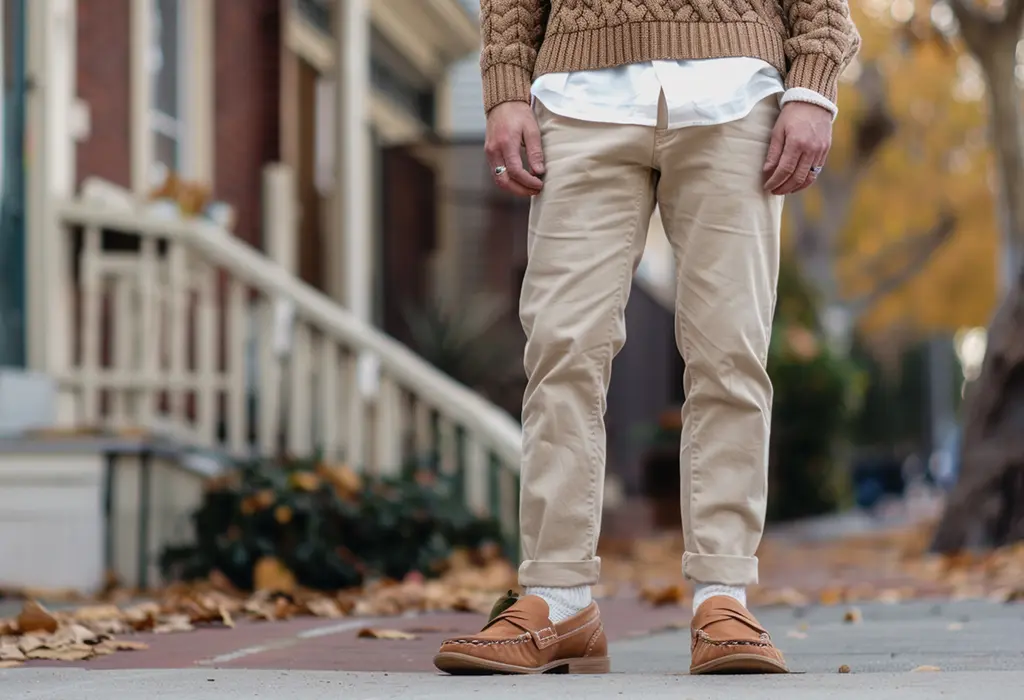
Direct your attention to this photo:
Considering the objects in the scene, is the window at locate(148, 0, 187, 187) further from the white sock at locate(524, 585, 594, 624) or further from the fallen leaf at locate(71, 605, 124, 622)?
the white sock at locate(524, 585, 594, 624)

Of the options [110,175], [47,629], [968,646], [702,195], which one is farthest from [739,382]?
[110,175]

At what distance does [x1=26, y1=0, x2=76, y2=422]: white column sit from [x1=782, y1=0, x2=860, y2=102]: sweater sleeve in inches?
173

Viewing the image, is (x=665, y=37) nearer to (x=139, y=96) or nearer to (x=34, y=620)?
(x=34, y=620)

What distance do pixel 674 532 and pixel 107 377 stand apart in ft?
24.2

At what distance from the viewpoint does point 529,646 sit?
3.45m

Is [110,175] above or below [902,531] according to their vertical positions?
above

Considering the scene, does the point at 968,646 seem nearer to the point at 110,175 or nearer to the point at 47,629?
the point at 47,629

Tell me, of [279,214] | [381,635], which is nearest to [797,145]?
[381,635]

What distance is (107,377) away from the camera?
7223 mm

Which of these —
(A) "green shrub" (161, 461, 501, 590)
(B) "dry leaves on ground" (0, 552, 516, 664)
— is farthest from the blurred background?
(B) "dry leaves on ground" (0, 552, 516, 664)

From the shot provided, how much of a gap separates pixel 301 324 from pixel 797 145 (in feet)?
14.7

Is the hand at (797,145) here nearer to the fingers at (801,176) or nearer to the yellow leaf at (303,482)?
the fingers at (801,176)

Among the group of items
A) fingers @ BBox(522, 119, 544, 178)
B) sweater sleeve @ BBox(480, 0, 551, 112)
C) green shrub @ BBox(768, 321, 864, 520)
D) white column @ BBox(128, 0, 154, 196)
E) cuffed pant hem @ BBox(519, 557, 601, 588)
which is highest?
white column @ BBox(128, 0, 154, 196)

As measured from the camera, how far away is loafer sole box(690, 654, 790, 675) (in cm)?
335
